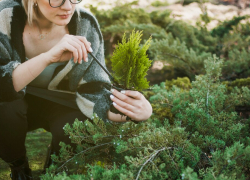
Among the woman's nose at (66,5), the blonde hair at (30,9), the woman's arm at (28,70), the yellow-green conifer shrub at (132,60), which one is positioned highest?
the woman's nose at (66,5)

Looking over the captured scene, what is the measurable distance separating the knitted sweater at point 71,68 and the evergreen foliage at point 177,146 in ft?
0.98

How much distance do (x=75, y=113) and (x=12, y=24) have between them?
946 mm

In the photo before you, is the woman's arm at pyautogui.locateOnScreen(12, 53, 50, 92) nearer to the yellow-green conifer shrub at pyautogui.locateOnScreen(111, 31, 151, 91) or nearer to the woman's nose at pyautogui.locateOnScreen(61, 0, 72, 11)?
the woman's nose at pyautogui.locateOnScreen(61, 0, 72, 11)

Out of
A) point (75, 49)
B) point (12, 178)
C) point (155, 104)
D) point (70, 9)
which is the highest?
point (70, 9)

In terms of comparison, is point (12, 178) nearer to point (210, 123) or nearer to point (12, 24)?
point (12, 24)

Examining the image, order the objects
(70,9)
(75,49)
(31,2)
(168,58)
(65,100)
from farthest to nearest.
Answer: (168,58) < (65,100) < (31,2) < (70,9) < (75,49)

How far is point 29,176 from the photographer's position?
221 centimetres

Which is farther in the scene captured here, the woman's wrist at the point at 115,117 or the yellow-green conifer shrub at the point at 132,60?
the woman's wrist at the point at 115,117

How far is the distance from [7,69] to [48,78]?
59 centimetres

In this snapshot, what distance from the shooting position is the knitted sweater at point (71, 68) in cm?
197

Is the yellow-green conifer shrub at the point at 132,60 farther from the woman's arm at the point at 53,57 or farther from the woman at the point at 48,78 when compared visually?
the woman's arm at the point at 53,57

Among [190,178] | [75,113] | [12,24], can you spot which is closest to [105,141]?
[75,113]

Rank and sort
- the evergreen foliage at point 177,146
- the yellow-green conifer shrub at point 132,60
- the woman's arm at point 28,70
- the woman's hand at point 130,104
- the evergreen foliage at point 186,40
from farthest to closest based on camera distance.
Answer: the evergreen foliage at point 186,40 → the woman's arm at point 28,70 → the woman's hand at point 130,104 → the yellow-green conifer shrub at point 132,60 → the evergreen foliage at point 177,146

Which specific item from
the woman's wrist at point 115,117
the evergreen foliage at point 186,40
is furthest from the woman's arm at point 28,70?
the evergreen foliage at point 186,40
